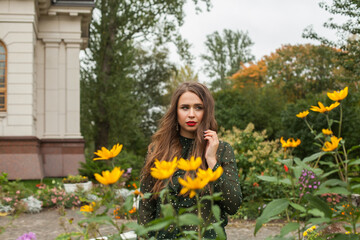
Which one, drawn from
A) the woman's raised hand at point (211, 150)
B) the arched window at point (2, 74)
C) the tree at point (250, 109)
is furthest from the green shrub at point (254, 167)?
the tree at point (250, 109)

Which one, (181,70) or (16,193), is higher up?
(181,70)

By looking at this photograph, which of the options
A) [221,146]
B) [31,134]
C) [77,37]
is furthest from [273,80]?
[221,146]

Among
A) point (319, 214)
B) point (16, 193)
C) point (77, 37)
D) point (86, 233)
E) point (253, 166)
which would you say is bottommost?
point (16, 193)

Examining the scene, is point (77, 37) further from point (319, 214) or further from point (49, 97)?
point (319, 214)

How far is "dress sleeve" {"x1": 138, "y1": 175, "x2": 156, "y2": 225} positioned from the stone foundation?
32.0ft

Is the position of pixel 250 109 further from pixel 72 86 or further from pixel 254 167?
pixel 254 167

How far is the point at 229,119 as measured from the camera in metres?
20.9

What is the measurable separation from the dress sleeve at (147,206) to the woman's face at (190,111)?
41cm

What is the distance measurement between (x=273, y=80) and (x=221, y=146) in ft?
96.9

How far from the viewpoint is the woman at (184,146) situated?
98.3 inches

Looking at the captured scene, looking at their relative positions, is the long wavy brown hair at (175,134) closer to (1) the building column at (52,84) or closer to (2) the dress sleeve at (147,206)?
(2) the dress sleeve at (147,206)

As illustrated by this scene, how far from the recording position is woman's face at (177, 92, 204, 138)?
2583 mm

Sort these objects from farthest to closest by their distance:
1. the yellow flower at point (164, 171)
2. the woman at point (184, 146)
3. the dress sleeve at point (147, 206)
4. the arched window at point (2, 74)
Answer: the arched window at point (2, 74) → the dress sleeve at point (147, 206) → the woman at point (184, 146) → the yellow flower at point (164, 171)

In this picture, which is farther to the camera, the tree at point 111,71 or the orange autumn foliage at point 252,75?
the orange autumn foliage at point 252,75
